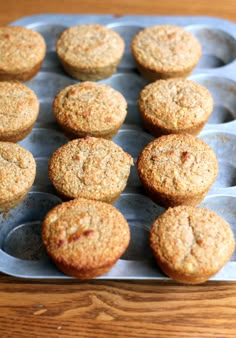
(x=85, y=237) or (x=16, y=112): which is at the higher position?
(x=16, y=112)

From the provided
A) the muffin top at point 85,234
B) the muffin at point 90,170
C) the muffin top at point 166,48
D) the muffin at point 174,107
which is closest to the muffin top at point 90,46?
the muffin top at point 166,48

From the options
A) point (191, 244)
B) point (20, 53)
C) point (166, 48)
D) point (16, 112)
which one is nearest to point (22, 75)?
point (20, 53)

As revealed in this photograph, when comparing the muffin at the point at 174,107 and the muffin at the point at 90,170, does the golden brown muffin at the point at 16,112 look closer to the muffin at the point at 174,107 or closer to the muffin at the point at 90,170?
the muffin at the point at 90,170

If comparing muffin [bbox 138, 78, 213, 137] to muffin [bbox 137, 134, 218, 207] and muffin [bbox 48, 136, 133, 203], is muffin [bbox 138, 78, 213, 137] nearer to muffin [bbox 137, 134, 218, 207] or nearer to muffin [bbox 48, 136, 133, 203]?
muffin [bbox 137, 134, 218, 207]

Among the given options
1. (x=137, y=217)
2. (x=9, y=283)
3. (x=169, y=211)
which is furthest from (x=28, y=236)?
(x=169, y=211)

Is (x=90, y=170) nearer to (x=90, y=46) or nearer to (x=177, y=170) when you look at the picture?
(x=177, y=170)

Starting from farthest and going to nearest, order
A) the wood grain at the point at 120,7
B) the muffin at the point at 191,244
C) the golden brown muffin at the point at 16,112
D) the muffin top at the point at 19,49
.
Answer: the wood grain at the point at 120,7 < the muffin top at the point at 19,49 < the golden brown muffin at the point at 16,112 < the muffin at the point at 191,244
